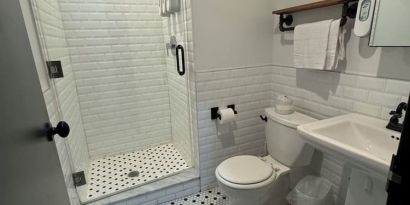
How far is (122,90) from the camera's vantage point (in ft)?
7.70

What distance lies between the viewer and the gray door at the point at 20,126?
0.53m

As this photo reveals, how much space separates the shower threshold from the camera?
1.84 m

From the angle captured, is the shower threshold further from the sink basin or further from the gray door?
the sink basin

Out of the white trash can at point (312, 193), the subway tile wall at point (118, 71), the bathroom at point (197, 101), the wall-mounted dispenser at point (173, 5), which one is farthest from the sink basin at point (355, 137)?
the subway tile wall at point (118, 71)

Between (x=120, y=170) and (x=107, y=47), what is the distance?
121 centimetres

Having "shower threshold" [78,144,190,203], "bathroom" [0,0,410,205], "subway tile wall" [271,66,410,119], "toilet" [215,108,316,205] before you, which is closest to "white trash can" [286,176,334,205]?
"bathroom" [0,0,410,205]

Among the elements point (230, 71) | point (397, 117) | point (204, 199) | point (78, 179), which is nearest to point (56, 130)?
point (78, 179)

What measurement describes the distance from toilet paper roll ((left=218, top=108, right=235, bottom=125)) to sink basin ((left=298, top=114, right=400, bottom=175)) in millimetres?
662

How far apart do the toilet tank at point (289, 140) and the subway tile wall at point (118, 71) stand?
133 centimetres

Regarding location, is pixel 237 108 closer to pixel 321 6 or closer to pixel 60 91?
pixel 321 6

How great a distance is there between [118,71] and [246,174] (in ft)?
5.32

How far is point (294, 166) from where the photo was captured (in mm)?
1601

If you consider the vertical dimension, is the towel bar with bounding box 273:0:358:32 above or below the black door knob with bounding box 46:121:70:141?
above

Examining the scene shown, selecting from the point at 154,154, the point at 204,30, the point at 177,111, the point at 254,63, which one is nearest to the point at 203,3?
the point at 204,30
